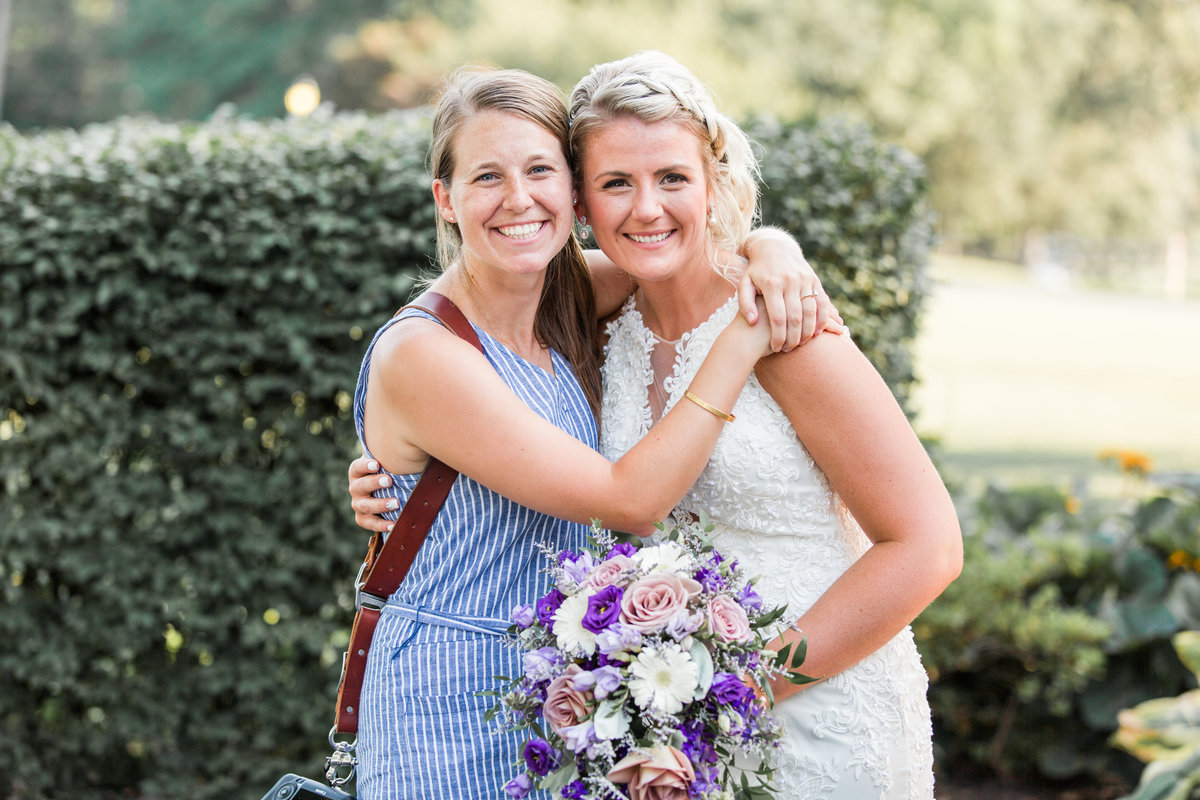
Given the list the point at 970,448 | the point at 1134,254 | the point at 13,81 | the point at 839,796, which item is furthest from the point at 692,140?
the point at 1134,254

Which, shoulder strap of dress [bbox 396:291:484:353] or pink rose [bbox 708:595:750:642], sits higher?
shoulder strap of dress [bbox 396:291:484:353]

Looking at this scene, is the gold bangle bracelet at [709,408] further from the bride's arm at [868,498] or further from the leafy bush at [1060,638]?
the leafy bush at [1060,638]

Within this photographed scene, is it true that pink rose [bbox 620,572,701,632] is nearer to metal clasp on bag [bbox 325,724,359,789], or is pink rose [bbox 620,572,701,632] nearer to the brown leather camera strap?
the brown leather camera strap

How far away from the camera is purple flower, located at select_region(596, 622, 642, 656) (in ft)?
5.78

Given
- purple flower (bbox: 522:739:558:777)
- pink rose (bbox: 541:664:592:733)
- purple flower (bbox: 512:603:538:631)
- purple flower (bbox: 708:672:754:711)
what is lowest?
purple flower (bbox: 522:739:558:777)

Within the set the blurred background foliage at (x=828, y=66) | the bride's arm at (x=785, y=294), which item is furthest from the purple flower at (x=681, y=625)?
the blurred background foliage at (x=828, y=66)

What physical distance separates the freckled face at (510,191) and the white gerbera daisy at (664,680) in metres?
0.96

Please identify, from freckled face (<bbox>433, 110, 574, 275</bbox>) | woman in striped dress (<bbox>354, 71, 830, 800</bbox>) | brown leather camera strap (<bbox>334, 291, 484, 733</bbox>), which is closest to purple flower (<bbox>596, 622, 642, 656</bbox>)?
woman in striped dress (<bbox>354, 71, 830, 800</bbox>)

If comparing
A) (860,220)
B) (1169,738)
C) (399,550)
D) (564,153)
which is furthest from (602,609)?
(1169,738)

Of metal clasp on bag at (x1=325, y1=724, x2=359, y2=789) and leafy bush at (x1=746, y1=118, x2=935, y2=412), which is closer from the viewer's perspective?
metal clasp on bag at (x1=325, y1=724, x2=359, y2=789)

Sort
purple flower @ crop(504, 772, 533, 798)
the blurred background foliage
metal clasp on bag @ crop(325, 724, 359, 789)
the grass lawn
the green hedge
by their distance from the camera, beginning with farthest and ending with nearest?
the blurred background foliage → the grass lawn → the green hedge → metal clasp on bag @ crop(325, 724, 359, 789) → purple flower @ crop(504, 772, 533, 798)

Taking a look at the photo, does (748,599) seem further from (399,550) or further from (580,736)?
(399,550)

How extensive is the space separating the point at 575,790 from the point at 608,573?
368mm

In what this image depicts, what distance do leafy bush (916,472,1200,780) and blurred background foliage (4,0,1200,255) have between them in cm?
1617
